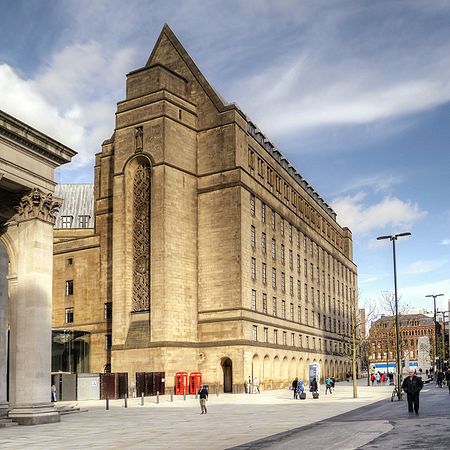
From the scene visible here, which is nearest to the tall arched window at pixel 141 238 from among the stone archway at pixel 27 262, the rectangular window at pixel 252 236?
the rectangular window at pixel 252 236

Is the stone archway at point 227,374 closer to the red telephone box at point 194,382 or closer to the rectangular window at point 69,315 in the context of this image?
the red telephone box at point 194,382

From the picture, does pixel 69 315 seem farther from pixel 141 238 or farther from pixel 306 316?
pixel 306 316

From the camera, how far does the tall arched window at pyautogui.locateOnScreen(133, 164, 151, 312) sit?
66312mm

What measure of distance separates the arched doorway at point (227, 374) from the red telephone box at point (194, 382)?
484 cm

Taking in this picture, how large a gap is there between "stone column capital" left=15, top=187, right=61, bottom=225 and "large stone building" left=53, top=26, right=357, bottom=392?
33.1 meters

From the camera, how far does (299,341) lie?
85.3 meters

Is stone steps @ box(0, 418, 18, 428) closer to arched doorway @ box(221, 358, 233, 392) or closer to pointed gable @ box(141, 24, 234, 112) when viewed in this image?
arched doorway @ box(221, 358, 233, 392)

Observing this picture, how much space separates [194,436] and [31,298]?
1071cm

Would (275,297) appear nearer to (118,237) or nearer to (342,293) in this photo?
(118,237)

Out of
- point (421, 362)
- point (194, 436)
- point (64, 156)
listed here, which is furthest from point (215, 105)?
point (421, 362)

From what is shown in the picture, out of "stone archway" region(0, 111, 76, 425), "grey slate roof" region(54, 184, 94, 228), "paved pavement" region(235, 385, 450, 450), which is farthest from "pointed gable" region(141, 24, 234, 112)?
"paved pavement" region(235, 385, 450, 450)

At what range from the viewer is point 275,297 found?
7669 cm

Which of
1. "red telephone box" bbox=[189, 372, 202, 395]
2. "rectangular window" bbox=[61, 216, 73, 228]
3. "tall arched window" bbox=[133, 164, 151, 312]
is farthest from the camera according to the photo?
"rectangular window" bbox=[61, 216, 73, 228]

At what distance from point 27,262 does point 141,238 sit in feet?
123
